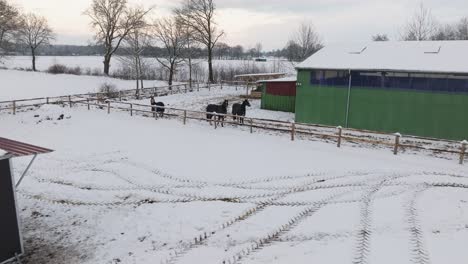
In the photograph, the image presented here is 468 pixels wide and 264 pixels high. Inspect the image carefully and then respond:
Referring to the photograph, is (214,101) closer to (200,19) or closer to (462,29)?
(200,19)

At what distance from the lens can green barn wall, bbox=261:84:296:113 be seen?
2552cm

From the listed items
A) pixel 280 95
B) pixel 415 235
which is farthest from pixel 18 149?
pixel 280 95

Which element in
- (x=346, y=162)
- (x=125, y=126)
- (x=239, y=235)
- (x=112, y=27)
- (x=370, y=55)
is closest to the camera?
(x=239, y=235)

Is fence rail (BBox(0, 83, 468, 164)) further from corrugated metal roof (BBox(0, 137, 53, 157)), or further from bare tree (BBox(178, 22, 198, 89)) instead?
corrugated metal roof (BBox(0, 137, 53, 157))

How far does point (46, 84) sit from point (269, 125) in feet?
92.7

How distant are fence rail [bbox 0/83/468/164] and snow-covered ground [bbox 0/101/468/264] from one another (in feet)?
1.69

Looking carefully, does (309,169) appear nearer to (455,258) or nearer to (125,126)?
(455,258)

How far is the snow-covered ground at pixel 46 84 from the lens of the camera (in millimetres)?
34784

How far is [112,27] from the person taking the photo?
47031mm

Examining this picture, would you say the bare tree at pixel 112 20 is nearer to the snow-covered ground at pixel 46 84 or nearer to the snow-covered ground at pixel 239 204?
the snow-covered ground at pixel 46 84

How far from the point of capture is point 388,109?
18.9 metres

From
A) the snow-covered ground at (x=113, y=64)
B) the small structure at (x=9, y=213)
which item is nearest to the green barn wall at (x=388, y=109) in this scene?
the small structure at (x=9, y=213)

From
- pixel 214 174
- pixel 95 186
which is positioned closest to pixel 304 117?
pixel 214 174

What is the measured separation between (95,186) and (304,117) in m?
13.0
